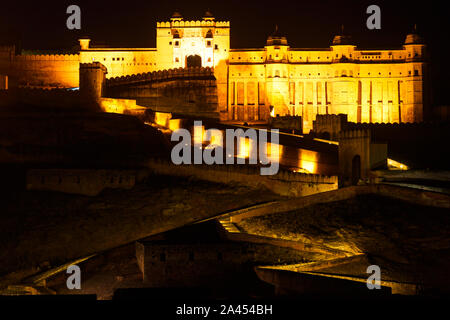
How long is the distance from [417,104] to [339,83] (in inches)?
372

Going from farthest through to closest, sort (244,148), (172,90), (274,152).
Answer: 1. (172,90)
2. (244,148)
3. (274,152)

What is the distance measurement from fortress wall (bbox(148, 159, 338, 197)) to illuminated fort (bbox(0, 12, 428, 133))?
106 ft

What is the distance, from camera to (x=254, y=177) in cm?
3547

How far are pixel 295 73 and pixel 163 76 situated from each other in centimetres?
1836

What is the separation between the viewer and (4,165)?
3809cm

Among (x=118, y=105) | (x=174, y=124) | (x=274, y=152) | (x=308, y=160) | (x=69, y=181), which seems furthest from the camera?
(x=118, y=105)

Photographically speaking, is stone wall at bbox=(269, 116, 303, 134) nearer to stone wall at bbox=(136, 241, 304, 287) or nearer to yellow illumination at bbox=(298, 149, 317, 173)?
yellow illumination at bbox=(298, 149, 317, 173)

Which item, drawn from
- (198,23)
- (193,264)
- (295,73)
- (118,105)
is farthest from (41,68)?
(193,264)

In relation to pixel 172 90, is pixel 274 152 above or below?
below

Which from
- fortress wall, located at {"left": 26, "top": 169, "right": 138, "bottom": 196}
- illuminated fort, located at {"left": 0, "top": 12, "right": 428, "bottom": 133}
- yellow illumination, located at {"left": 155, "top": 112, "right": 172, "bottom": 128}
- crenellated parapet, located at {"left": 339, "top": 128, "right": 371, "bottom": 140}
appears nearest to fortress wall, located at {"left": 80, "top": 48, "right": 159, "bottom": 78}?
illuminated fort, located at {"left": 0, "top": 12, "right": 428, "bottom": 133}

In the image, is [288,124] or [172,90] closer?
[288,124]

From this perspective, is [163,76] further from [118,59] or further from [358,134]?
[358,134]

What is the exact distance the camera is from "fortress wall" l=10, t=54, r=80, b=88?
71812 millimetres

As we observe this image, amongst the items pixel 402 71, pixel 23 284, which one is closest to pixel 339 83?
pixel 402 71
